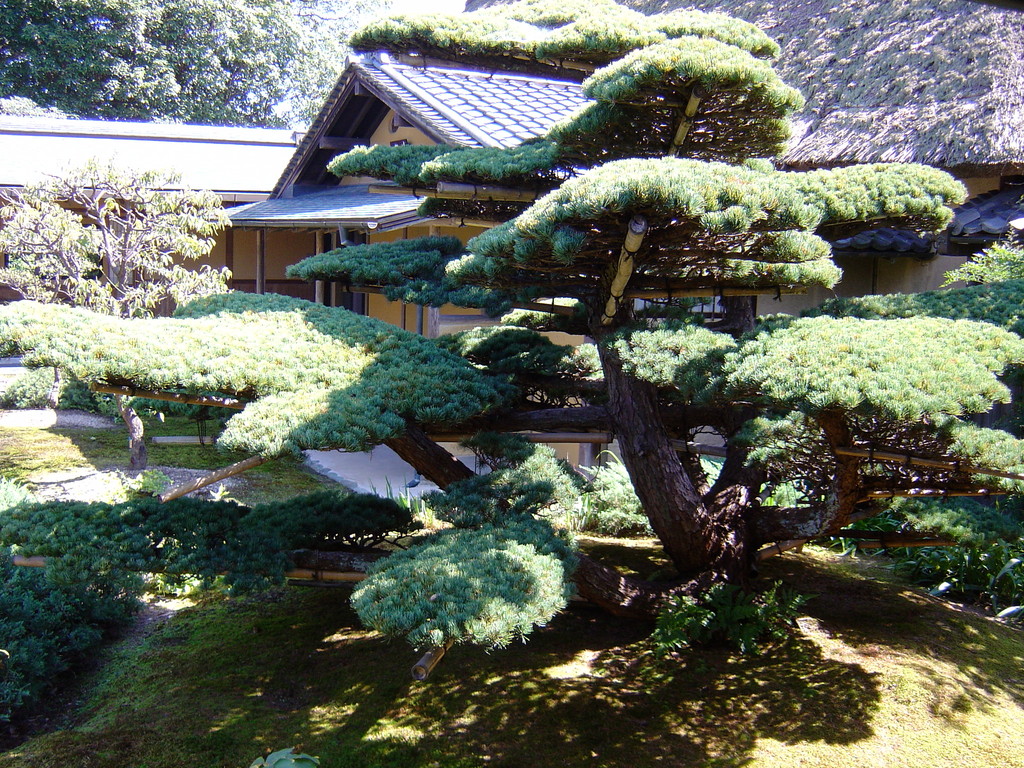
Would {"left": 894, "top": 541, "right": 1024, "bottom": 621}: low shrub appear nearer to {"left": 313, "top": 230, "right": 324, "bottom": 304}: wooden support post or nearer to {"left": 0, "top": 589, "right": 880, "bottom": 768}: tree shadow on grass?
{"left": 0, "top": 589, "right": 880, "bottom": 768}: tree shadow on grass

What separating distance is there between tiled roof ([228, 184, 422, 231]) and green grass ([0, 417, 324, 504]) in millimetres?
2844

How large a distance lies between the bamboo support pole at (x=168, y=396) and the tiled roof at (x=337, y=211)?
164 inches

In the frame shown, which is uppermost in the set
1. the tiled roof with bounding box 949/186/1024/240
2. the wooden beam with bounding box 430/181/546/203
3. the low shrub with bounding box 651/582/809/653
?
the tiled roof with bounding box 949/186/1024/240

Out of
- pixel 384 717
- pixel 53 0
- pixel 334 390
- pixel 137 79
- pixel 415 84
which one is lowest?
pixel 384 717

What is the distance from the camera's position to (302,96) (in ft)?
104

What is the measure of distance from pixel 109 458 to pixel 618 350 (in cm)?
812

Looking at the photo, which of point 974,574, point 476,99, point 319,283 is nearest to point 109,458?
point 319,283

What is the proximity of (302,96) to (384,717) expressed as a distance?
3081cm

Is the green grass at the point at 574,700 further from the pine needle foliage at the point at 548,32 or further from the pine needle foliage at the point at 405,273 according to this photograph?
the pine needle foliage at the point at 548,32

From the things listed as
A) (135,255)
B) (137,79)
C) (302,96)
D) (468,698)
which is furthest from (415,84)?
(302,96)

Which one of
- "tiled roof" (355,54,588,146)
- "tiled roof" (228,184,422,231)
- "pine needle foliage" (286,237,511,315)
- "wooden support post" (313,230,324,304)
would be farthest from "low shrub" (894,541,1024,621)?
"wooden support post" (313,230,324,304)

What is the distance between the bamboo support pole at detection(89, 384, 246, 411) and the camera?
3939 mm

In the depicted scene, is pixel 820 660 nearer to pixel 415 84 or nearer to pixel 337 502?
pixel 337 502

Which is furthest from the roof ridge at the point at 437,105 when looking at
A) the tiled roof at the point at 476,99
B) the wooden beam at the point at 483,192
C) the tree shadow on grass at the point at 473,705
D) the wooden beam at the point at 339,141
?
the tree shadow on grass at the point at 473,705
